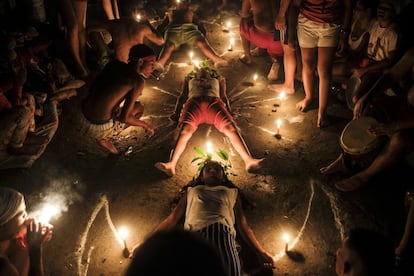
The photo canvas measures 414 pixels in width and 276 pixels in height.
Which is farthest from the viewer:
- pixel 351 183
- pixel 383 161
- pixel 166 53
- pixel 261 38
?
pixel 166 53

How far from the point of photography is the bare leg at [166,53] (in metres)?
8.16

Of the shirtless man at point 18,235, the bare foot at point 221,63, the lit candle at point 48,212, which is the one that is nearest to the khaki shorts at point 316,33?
the bare foot at point 221,63

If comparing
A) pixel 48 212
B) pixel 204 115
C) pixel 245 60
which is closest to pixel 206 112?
pixel 204 115

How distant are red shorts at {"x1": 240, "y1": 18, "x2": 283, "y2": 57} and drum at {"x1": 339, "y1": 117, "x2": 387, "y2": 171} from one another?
3.35 meters

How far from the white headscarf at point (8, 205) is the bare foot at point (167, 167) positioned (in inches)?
82.0

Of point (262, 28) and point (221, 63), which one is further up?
point (262, 28)

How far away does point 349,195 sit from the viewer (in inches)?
192

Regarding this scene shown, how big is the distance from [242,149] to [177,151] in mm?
969

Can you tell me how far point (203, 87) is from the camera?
605 centimetres

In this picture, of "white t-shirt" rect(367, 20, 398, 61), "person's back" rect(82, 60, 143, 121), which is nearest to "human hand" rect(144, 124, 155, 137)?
"person's back" rect(82, 60, 143, 121)

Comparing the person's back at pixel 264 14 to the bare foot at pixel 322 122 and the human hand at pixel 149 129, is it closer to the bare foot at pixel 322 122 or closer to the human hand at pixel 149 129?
the bare foot at pixel 322 122

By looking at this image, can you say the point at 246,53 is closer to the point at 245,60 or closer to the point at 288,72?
the point at 245,60

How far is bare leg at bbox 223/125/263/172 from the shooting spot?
210 inches

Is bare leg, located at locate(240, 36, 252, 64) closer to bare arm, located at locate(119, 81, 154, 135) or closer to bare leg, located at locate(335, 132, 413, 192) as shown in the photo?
bare arm, located at locate(119, 81, 154, 135)
